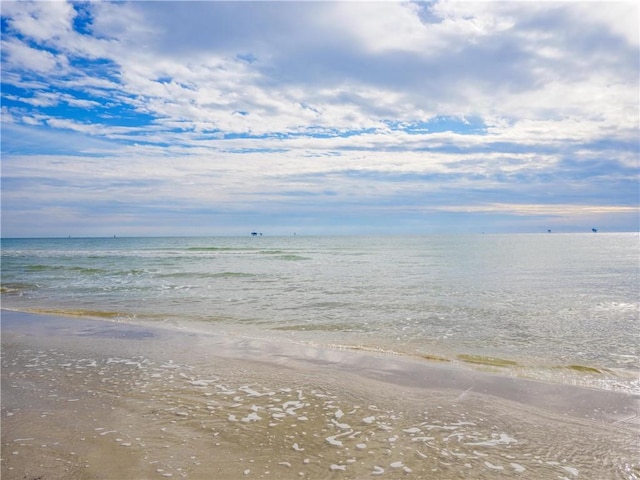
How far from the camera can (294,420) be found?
5.92 m

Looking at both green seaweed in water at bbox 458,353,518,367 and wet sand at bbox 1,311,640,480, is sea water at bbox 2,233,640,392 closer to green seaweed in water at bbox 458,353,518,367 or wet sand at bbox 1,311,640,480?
green seaweed in water at bbox 458,353,518,367

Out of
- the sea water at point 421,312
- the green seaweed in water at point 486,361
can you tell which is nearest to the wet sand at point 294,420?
the green seaweed in water at point 486,361

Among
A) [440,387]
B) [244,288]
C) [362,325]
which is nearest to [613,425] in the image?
[440,387]

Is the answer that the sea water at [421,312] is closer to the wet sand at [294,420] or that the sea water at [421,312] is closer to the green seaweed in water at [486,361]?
the green seaweed in water at [486,361]

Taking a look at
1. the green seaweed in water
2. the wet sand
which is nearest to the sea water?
the green seaweed in water

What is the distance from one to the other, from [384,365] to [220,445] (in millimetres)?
4789

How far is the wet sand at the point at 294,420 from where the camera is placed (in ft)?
15.5

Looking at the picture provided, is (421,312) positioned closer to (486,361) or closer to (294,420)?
(486,361)

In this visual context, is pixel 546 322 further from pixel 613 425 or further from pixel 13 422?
pixel 13 422

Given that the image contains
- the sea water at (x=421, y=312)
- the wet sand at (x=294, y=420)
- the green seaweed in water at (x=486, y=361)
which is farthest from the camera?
the sea water at (x=421, y=312)

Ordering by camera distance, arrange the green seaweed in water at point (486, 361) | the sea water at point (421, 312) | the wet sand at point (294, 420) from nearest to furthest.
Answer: the wet sand at point (294, 420), the green seaweed in water at point (486, 361), the sea water at point (421, 312)

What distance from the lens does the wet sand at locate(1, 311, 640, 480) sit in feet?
15.5

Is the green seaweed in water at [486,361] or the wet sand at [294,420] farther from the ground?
the wet sand at [294,420]

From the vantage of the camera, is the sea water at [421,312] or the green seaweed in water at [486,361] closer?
the green seaweed in water at [486,361]
